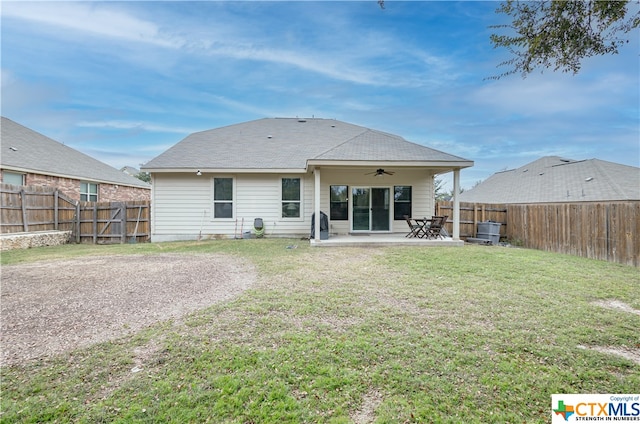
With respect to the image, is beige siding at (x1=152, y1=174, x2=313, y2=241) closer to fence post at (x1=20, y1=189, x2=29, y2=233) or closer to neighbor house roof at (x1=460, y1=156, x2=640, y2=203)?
fence post at (x1=20, y1=189, x2=29, y2=233)

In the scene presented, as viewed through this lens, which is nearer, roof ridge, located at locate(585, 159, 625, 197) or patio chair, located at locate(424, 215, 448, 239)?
patio chair, located at locate(424, 215, 448, 239)

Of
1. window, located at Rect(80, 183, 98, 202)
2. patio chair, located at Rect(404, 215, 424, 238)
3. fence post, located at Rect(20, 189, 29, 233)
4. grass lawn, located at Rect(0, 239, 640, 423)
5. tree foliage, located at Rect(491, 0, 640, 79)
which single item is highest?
tree foliage, located at Rect(491, 0, 640, 79)

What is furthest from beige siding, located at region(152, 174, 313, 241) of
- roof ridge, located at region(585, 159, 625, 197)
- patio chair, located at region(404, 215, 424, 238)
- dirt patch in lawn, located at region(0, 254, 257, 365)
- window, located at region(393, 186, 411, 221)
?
roof ridge, located at region(585, 159, 625, 197)

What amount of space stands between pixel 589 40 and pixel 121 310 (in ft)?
23.0

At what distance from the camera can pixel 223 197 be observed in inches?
488

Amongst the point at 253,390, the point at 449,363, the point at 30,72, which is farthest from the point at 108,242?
the point at 449,363

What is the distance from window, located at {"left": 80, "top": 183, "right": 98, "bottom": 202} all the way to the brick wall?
208mm

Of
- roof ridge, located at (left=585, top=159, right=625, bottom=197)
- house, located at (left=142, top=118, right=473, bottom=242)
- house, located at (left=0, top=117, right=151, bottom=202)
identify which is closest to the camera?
house, located at (left=142, top=118, right=473, bottom=242)

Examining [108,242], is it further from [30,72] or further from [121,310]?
[121,310]

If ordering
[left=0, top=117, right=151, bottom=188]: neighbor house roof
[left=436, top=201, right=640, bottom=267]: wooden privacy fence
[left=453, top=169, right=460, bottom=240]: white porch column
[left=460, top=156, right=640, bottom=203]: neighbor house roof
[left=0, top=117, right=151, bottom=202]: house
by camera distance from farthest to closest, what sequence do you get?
1. [left=460, top=156, right=640, bottom=203]: neighbor house roof
2. [left=0, top=117, right=151, bottom=188]: neighbor house roof
3. [left=0, top=117, right=151, bottom=202]: house
4. [left=453, top=169, right=460, bottom=240]: white porch column
5. [left=436, top=201, right=640, bottom=267]: wooden privacy fence

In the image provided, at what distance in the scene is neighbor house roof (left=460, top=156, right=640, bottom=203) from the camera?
1368 cm

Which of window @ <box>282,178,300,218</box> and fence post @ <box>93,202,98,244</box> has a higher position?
window @ <box>282,178,300,218</box>

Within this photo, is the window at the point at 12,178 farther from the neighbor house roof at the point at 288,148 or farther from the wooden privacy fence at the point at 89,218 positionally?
the neighbor house roof at the point at 288,148

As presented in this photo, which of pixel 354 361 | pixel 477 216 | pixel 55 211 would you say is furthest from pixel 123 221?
pixel 477 216
